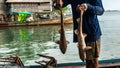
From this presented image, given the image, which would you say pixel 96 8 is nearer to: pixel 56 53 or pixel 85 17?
pixel 85 17

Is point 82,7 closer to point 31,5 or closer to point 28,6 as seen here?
point 31,5

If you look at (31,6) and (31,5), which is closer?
(31,5)

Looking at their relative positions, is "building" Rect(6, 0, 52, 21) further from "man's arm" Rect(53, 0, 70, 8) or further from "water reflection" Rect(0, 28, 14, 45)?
"man's arm" Rect(53, 0, 70, 8)

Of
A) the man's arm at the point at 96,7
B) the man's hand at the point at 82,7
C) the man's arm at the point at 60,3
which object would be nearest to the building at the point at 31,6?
the man's arm at the point at 60,3

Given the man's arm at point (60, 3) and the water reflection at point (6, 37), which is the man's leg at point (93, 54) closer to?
the man's arm at point (60, 3)

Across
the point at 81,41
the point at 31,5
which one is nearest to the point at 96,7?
the point at 81,41

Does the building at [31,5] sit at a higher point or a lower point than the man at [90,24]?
lower

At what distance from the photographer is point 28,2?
58875 mm

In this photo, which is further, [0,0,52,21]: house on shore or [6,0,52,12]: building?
[0,0,52,21]: house on shore

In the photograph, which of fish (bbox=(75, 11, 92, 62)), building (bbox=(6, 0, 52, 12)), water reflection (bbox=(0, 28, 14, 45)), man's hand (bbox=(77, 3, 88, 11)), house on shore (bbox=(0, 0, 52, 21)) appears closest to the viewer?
man's hand (bbox=(77, 3, 88, 11))

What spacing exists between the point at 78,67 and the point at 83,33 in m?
3.32

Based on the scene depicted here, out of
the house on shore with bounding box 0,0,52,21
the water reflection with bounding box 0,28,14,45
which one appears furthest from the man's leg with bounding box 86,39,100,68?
the house on shore with bounding box 0,0,52,21

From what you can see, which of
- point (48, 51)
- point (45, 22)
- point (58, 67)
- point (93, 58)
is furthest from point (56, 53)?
point (45, 22)

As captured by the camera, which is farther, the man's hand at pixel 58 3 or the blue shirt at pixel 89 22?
the man's hand at pixel 58 3
